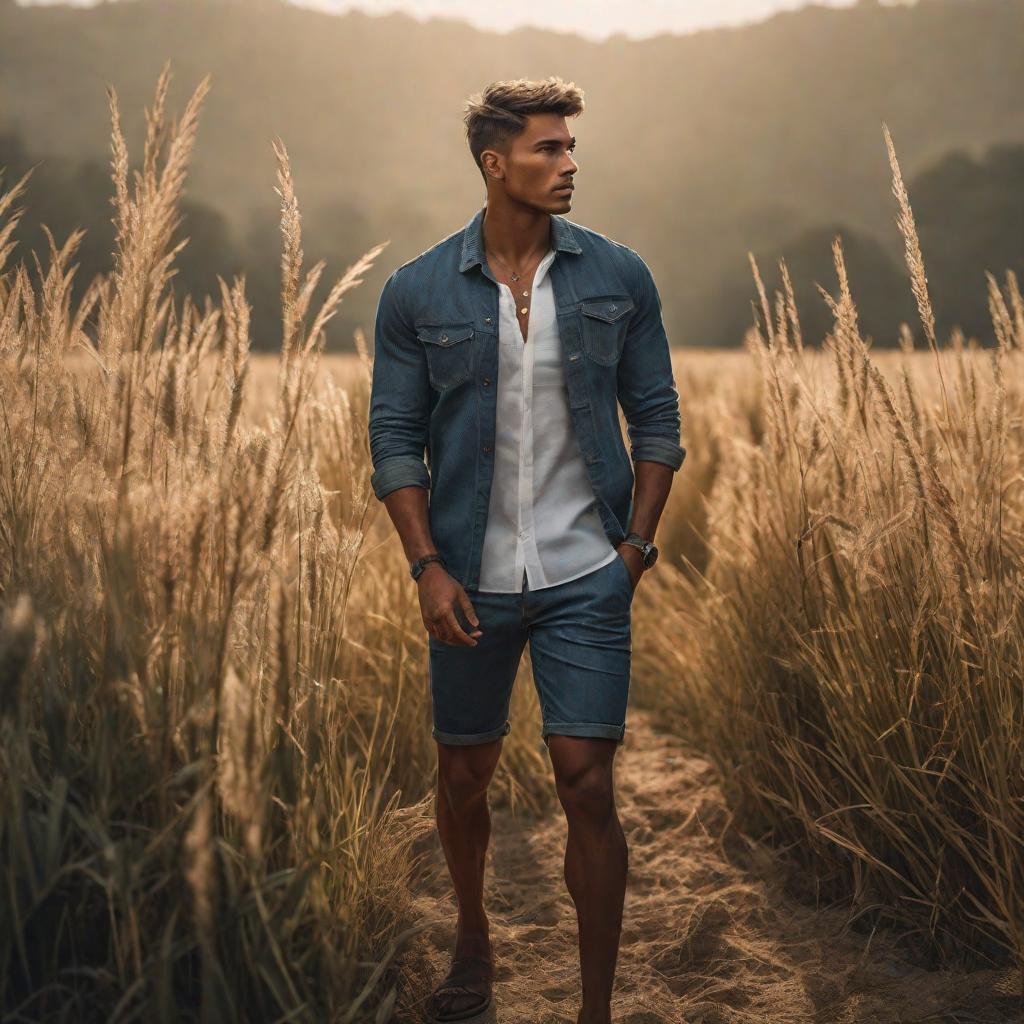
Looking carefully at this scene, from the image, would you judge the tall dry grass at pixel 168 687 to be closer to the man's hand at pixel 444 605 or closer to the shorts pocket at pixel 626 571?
the man's hand at pixel 444 605

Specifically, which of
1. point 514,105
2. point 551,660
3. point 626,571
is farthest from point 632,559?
point 514,105

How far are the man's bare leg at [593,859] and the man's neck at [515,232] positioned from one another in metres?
1.06

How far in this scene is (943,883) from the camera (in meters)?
2.51

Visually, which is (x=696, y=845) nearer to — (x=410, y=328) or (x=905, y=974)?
(x=905, y=974)

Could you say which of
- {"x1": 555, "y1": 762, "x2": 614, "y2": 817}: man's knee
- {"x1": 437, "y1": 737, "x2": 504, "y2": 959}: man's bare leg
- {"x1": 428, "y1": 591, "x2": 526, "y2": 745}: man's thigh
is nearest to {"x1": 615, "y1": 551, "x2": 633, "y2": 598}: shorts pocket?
{"x1": 428, "y1": 591, "x2": 526, "y2": 745}: man's thigh

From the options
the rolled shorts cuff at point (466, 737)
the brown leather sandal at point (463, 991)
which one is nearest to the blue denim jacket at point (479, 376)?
the rolled shorts cuff at point (466, 737)

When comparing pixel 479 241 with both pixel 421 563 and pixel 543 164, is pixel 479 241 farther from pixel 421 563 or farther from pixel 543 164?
pixel 421 563

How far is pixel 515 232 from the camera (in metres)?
2.49

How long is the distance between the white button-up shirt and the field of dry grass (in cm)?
33

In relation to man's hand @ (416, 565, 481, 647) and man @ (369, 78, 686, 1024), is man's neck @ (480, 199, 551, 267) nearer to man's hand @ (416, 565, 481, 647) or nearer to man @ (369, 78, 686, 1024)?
man @ (369, 78, 686, 1024)

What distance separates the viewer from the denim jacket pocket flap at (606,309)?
242cm

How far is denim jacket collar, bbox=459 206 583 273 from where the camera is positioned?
2.48 metres

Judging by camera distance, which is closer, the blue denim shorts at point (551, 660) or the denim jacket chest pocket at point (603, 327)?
the blue denim shorts at point (551, 660)

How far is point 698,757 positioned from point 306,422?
2.07 m
